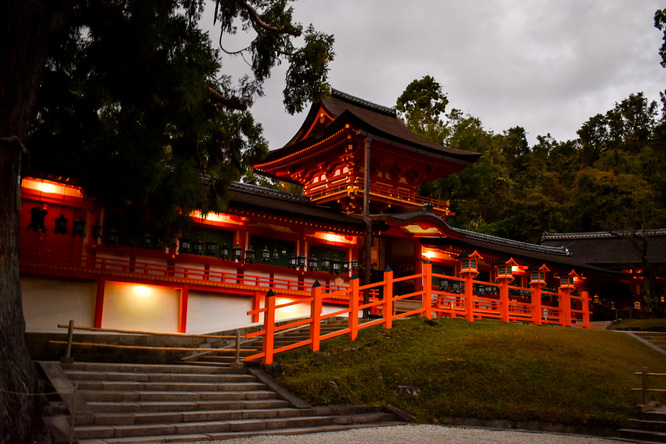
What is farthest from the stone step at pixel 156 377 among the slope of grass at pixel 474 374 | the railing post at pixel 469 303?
the railing post at pixel 469 303

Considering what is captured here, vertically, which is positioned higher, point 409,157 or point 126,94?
point 409,157

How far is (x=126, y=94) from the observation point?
36.7 feet

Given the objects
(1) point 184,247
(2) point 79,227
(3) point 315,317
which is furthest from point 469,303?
(2) point 79,227

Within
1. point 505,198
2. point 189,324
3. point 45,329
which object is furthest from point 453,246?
point 505,198

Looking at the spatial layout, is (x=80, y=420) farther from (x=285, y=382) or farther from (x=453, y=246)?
(x=453, y=246)

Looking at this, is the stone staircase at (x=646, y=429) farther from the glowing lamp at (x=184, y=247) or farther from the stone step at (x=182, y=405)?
the glowing lamp at (x=184, y=247)

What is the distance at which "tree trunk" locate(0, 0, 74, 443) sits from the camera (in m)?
7.97

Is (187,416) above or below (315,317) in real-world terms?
below

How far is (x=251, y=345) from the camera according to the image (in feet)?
51.1

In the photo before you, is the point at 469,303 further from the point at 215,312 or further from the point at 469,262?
the point at 215,312

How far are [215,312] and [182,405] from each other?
9.26 m

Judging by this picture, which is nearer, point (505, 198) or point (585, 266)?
point (585, 266)

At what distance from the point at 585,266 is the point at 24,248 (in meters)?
26.0

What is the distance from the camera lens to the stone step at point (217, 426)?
8156 mm
